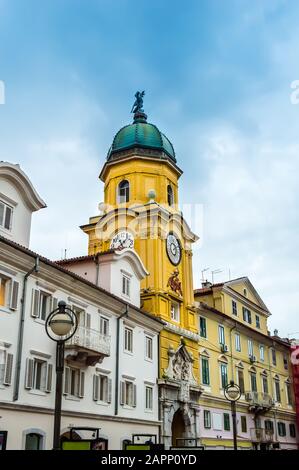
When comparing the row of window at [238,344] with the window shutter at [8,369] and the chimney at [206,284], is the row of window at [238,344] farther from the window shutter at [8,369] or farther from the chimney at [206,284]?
the window shutter at [8,369]

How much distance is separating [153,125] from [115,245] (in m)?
11.5

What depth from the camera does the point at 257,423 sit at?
48.8 m

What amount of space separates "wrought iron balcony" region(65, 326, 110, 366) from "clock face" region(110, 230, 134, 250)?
526 inches

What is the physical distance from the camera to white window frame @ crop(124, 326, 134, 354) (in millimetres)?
32875

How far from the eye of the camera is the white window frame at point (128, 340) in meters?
32.9

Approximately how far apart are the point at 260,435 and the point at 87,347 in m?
26.9

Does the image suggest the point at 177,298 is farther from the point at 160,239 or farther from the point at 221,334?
the point at 221,334

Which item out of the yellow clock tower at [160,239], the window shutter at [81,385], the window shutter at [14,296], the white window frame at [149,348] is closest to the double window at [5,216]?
the window shutter at [14,296]

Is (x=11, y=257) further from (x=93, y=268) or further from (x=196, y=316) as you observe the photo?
(x=196, y=316)

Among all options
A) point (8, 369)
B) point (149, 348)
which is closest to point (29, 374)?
point (8, 369)

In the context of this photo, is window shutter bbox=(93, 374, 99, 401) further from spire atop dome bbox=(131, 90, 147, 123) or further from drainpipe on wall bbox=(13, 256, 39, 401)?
spire atop dome bbox=(131, 90, 147, 123)
